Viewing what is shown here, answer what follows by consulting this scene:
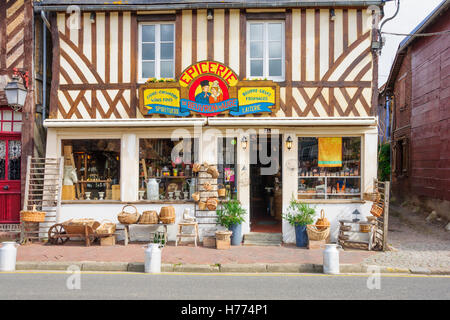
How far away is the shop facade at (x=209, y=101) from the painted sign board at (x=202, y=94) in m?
0.03

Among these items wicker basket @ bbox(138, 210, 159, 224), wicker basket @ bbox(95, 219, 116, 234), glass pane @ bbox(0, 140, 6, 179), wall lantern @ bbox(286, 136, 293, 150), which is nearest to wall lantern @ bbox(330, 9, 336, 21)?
wall lantern @ bbox(286, 136, 293, 150)

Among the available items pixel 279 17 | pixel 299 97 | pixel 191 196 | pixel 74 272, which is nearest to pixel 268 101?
pixel 299 97

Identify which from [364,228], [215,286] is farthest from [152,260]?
[364,228]

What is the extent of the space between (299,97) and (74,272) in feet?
21.0

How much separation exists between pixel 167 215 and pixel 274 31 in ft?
17.8

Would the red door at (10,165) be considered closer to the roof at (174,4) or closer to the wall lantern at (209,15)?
the roof at (174,4)

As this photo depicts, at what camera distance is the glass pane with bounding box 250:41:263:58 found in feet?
31.1

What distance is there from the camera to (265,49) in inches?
372

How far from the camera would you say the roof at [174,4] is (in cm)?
904

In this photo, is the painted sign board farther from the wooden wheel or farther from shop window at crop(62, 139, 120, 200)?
the wooden wheel

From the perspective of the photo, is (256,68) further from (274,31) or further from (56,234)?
(56,234)

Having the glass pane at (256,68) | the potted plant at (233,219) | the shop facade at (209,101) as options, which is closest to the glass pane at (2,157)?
the shop facade at (209,101)

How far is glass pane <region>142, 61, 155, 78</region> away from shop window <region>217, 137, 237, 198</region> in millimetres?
2523
